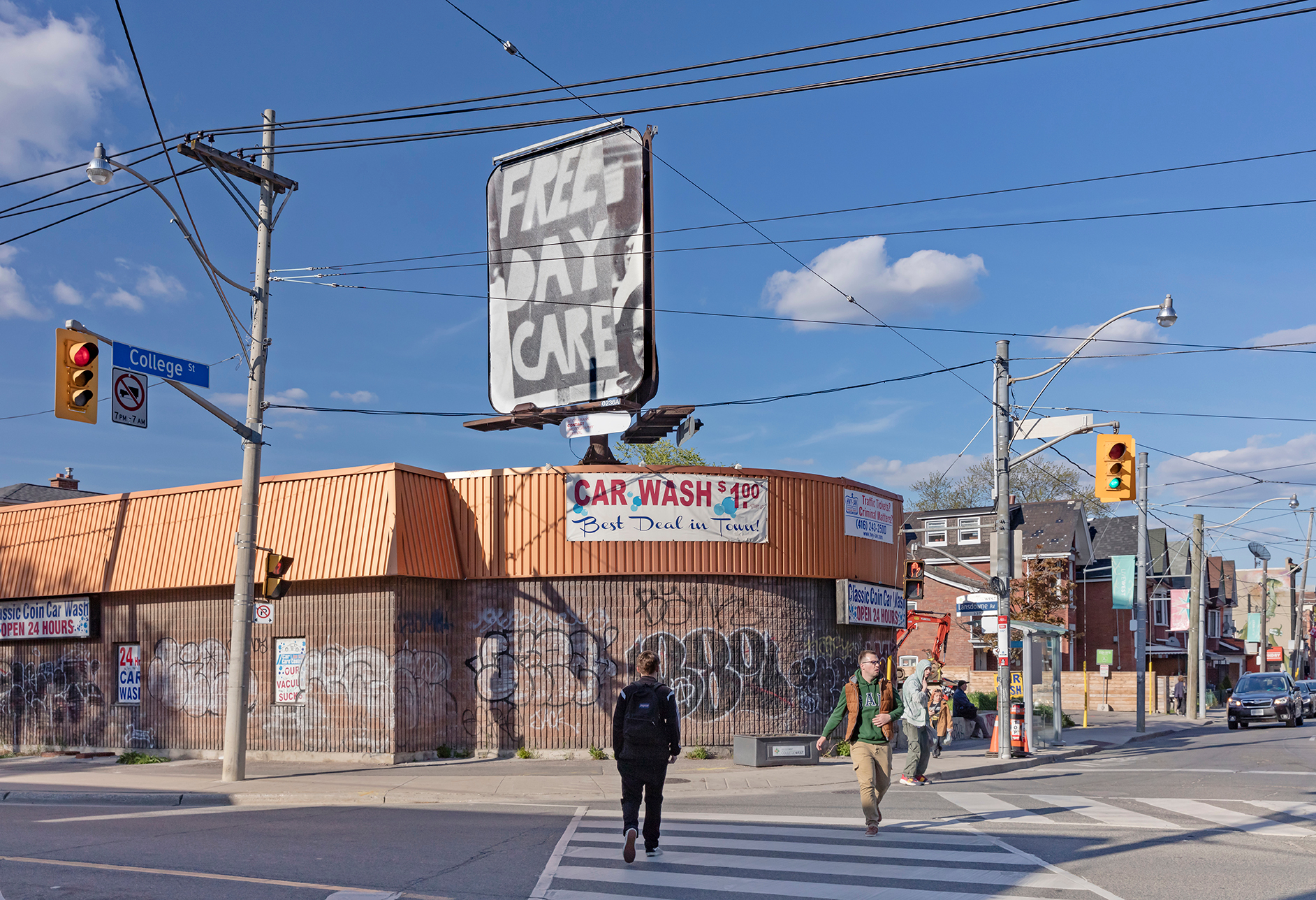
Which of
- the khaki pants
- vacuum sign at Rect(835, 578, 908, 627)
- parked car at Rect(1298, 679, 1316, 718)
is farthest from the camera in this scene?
parked car at Rect(1298, 679, 1316, 718)

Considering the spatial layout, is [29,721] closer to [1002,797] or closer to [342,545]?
[342,545]

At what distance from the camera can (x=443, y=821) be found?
40.3ft

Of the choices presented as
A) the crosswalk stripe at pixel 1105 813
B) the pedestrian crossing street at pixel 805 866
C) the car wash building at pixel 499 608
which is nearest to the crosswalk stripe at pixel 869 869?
the pedestrian crossing street at pixel 805 866

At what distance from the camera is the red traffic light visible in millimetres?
13656

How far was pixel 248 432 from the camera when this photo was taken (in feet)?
53.8

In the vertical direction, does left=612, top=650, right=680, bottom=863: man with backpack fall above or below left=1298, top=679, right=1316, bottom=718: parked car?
above

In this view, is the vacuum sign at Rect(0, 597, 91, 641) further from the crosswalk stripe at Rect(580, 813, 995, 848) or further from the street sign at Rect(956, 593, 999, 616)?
the street sign at Rect(956, 593, 999, 616)

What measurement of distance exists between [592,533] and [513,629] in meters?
2.26

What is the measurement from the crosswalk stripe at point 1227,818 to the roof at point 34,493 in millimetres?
32840

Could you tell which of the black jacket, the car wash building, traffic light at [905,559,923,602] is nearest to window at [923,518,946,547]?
traffic light at [905,559,923,602]

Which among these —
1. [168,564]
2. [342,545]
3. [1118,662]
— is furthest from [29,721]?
[1118,662]

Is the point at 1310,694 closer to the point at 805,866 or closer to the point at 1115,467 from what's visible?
the point at 1115,467

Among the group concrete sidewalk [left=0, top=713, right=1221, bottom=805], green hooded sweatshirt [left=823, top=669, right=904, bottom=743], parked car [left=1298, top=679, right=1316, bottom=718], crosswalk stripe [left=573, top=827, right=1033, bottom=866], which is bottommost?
parked car [left=1298, top=679, right=1316, bottom=718]

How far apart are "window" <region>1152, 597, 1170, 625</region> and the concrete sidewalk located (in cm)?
4346
